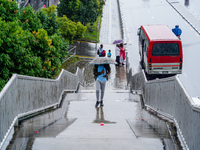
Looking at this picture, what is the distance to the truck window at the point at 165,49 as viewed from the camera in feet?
70.9

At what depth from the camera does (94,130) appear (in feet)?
27.9

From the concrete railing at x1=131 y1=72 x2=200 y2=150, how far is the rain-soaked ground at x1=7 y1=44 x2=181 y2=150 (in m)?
0.27

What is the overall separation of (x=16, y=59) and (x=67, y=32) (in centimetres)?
2009

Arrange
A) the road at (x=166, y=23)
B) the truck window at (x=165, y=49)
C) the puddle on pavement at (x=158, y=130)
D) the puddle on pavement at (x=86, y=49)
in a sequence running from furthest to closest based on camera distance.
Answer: the puddle on pavement at (x=86, y=49), the road at (x=166, y=23), the truck window at (x=165, y=49), the puddle on pavement at (x=158, y=130)

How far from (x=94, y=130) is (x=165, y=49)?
553 inches

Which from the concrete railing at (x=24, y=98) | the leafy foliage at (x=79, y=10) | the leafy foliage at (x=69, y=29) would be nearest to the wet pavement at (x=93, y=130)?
the concrete railing at (x=24, y=98)

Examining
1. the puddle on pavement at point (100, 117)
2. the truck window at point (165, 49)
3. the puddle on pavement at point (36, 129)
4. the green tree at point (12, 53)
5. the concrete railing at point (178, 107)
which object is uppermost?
the truck window at point (165, 49)

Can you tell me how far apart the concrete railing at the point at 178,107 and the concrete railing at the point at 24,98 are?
301 centimetres

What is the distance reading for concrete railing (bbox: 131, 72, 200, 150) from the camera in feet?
20.3

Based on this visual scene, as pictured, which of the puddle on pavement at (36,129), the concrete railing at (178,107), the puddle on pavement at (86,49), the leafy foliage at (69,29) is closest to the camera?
the concrete railing at (178,107)

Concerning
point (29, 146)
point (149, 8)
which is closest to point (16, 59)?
point (29, 146)

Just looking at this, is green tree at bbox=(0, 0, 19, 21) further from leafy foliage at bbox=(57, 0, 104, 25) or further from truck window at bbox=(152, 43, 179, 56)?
leafy foliage at bbox=(57, 0, 104, 25)

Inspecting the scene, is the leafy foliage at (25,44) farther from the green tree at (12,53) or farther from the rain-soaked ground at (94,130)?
the rain-soaked ground at (94,130)

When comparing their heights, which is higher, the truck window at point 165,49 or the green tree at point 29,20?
the green tree at point 29,20
